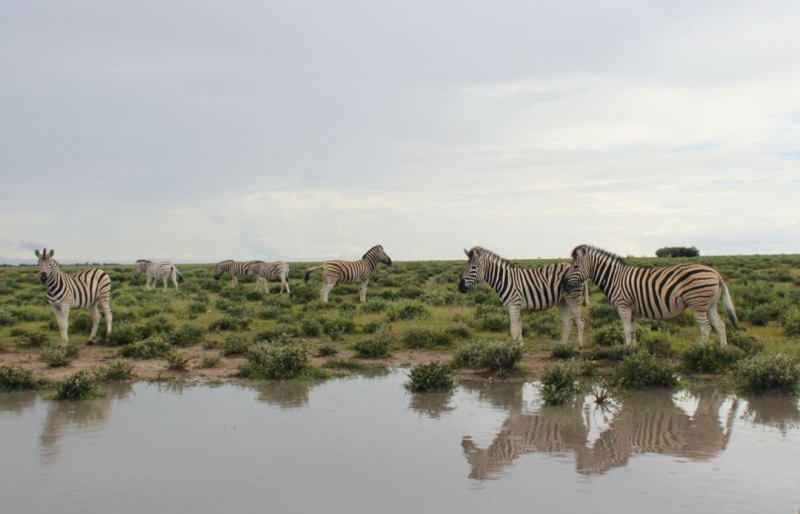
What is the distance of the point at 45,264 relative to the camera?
14648 millimetres

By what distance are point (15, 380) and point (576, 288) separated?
411 inches

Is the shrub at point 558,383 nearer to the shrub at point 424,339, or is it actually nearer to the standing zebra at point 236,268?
the shrub at point 424,339

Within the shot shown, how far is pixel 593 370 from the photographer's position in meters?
11.0

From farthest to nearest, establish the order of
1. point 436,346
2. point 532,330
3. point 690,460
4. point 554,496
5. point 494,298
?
point 494,298 → point 532,330 → point 436,346 → point 690,460 → point 554,496

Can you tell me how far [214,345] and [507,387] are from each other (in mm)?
7257

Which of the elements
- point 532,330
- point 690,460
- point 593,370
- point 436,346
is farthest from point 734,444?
point 532,330

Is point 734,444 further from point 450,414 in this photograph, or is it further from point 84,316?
point 84,316

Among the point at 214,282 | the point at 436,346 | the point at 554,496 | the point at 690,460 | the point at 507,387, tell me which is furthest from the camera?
the point at 214,282

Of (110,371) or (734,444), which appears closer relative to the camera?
(734,444)

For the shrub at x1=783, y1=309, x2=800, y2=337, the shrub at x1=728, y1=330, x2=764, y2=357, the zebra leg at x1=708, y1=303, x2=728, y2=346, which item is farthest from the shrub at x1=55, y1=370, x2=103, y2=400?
the shrub at x1=783, y1=309, x2=800, y2=337

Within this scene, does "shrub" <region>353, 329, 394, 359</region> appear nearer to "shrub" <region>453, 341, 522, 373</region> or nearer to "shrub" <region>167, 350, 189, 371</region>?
"shrub" <region>453, 341, 522, 373</region>

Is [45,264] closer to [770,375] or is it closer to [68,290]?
[68,290]

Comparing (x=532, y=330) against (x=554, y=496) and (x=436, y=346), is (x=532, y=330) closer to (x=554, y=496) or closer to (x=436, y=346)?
(x=436, y=346)

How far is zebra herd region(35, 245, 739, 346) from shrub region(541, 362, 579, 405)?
11.1 feet
